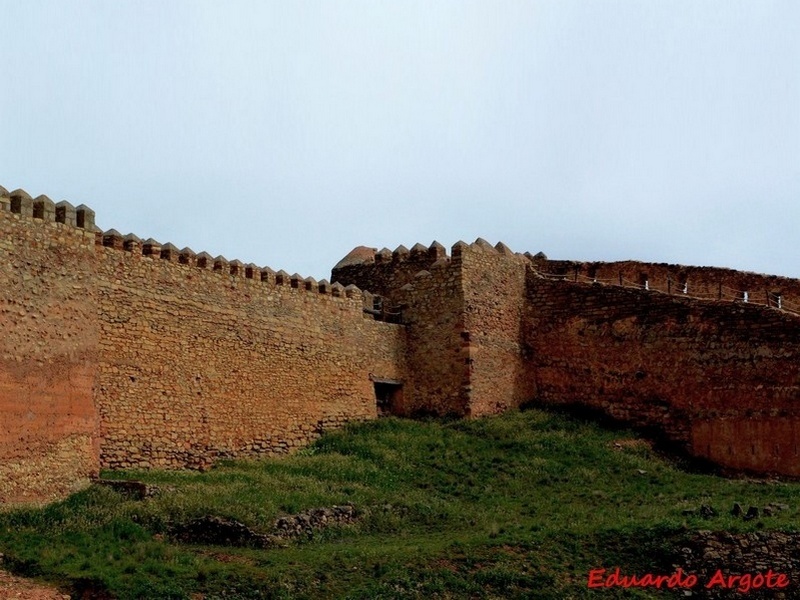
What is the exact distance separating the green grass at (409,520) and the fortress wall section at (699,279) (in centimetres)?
750

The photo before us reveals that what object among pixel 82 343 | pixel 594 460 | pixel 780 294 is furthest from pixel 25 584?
pixel 780 294

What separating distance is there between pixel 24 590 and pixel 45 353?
16.4 ft

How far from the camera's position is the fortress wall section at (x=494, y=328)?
2684cm

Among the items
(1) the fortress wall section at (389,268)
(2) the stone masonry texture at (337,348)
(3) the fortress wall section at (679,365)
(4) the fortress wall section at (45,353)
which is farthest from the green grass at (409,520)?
(1) the fortress wall section at (389,268)

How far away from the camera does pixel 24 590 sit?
13805 mm

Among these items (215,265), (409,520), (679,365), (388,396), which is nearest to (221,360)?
(215,265)

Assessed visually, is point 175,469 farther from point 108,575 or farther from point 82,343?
point 108,575

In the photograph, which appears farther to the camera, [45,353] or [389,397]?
[389,397]

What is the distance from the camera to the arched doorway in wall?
26734 millimetres

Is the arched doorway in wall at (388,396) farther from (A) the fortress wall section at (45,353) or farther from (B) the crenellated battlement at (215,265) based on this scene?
(A) the fortress wall section at (45,353)

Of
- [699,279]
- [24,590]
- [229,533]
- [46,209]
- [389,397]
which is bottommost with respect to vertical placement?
[24,590]

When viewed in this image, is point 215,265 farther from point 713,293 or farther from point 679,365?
point 713,293

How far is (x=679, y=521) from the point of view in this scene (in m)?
17.7

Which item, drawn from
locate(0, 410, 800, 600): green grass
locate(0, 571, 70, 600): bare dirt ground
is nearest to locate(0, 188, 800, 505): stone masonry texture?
locate(0, 410, 800, 600): green grass
